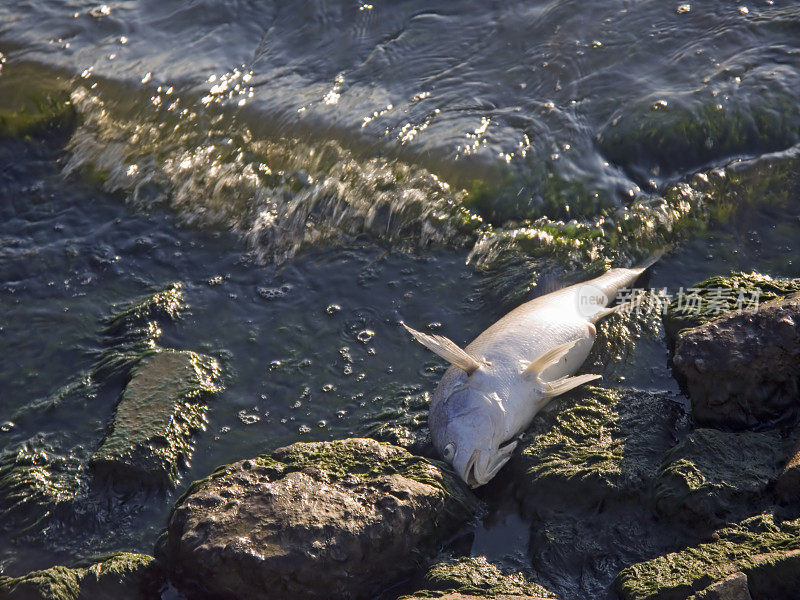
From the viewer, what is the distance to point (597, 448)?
5379mm

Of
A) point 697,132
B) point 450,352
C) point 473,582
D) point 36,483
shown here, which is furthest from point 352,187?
point 473,582

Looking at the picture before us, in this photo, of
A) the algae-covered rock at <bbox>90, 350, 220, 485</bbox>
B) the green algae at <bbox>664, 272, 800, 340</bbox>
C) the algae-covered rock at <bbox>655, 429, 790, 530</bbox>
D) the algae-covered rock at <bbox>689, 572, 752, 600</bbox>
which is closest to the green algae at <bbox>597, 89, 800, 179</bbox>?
the green algae at <bbox>664, 272, 800, 340</bbox>

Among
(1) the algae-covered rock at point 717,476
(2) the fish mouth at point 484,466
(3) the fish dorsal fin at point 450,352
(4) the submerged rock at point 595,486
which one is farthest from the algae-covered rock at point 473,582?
(3) the fish dorsal fin at point 450,352

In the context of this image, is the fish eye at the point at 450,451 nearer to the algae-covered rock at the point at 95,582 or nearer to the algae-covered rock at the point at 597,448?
the algae-covered rock at the point at 597,448

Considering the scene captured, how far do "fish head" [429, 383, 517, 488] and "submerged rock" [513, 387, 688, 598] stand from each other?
→ 7.6 inches

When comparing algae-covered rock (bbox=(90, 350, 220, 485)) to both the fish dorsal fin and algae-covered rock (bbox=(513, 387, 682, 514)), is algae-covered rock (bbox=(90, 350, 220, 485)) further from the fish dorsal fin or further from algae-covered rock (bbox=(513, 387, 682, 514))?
algae-covered rock (bbox=(513, 387, 682, 514))

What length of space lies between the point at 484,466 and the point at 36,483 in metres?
3.01

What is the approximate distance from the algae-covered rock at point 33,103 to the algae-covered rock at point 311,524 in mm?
6080

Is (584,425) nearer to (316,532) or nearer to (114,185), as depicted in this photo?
(316,532)

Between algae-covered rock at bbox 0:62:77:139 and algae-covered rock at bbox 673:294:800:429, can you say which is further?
algae-covered rock at bbox 0:62:77:139

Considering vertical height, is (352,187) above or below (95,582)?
above

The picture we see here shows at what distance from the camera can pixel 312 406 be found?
622 centimetres

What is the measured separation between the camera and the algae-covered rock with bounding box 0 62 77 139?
941cm

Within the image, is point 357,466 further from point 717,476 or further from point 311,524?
point 717,476
